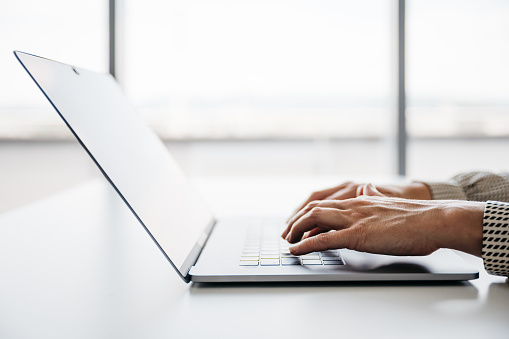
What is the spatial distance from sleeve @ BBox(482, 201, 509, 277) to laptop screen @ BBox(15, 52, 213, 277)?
0.36m

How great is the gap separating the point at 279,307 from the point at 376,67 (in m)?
3.65

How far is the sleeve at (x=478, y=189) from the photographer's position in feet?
3.16

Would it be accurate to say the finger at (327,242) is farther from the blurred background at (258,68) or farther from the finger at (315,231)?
the blurred background at (258,68)

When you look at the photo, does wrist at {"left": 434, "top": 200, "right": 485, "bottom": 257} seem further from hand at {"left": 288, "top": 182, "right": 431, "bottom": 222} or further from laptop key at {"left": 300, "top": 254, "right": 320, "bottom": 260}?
Result: hand at {"left": 288, "top": 182, "right": 431, "bottom": 222}

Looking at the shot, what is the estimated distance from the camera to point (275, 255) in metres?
0.65

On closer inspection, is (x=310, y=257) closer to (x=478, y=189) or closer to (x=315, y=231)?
(x=315, y=231)

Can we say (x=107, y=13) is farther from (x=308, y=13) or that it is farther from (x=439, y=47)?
(x=439, y=47)

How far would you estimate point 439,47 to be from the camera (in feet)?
13.3

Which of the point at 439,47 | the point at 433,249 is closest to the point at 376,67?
the point at 439,47

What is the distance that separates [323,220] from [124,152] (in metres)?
0.28

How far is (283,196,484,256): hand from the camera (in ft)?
1.99

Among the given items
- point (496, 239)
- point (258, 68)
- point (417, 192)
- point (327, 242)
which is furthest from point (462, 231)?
point (258, 68)

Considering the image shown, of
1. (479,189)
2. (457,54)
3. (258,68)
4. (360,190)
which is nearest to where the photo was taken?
(360,190)

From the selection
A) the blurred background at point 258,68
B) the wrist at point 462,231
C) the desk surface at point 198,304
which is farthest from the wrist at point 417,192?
the blurred background at point 258,68
